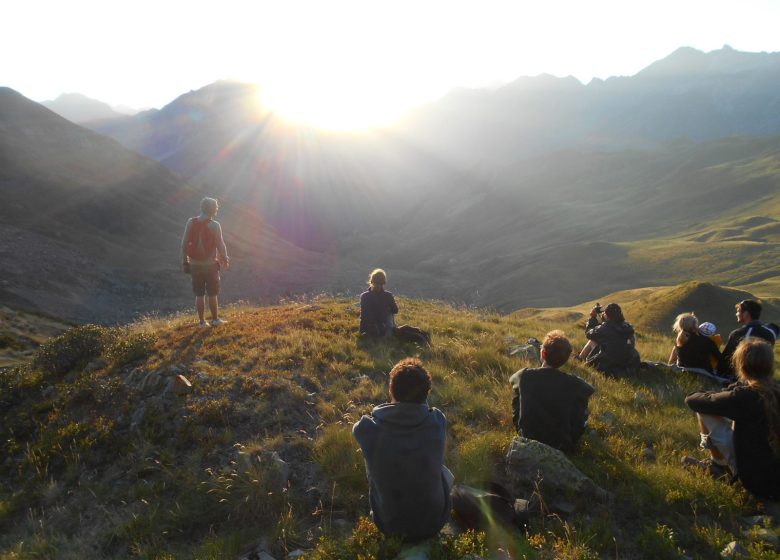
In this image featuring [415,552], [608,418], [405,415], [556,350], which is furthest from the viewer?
[608,418]

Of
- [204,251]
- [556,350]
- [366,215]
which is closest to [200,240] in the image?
[204,251]

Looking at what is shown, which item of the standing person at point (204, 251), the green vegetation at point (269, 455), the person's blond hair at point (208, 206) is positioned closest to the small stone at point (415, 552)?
the green vegetation at point (269, 455)

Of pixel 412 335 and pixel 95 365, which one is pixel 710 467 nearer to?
pixel 412 335

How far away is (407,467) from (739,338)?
760 cm

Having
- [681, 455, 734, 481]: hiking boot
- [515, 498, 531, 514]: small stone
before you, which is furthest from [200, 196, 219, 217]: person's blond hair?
[681, 455, 734, 481]: hiking boot

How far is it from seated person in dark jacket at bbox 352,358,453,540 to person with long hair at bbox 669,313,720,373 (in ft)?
23.0

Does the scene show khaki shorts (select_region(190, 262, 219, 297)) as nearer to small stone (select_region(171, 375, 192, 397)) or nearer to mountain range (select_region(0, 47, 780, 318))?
small stone (select_region(171, 375, 192, 397))

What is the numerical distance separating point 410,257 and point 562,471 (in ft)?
364

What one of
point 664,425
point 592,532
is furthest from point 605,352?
point 592,532

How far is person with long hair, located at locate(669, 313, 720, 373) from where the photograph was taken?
29.1 ft

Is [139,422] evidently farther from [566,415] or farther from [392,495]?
[566,415]

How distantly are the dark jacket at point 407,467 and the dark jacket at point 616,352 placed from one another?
616 cm

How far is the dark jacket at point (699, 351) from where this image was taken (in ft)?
29.1

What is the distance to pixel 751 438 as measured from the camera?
16.2 ft
